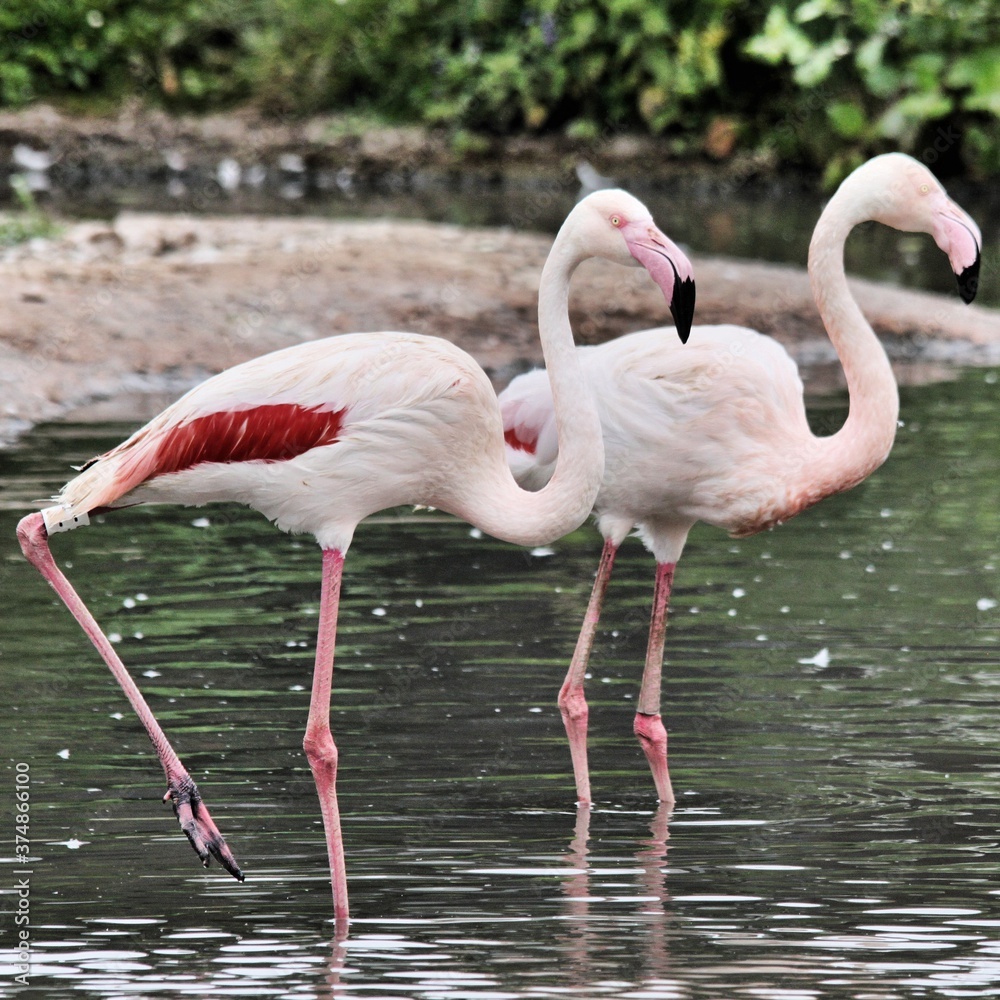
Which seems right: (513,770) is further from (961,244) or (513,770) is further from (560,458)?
(961,244)

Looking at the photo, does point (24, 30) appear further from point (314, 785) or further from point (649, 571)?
point (314, 785)

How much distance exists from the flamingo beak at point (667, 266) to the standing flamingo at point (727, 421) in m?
0.77

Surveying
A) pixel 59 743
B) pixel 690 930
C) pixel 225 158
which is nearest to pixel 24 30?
pixel 225 158

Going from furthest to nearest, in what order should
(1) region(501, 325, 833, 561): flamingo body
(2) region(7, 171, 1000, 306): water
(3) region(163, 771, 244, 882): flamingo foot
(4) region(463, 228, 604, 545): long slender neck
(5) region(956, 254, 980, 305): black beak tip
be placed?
(2) region(7, 171, 1000, 306): water < (1) region(501, 325, 833, 561): flamingo body < (5) region(956, 254, 980, 305): black beak tip < (4) region(463, 228, 604, 545): long slender neck < (3) region(163, 771, 244, 882): flamingo foot

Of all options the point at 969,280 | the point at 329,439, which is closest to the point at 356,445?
the point at 329,439

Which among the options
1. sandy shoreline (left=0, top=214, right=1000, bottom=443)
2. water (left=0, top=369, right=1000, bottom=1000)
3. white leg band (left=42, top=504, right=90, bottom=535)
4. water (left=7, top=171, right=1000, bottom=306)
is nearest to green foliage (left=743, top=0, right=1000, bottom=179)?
water (left=7, top=171, right=1000, bottom=306)

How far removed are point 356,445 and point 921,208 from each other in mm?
1561

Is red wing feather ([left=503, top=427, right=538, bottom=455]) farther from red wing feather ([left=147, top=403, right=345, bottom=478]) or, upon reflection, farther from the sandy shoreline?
the sandy shoreline

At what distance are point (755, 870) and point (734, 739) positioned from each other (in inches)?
38.1

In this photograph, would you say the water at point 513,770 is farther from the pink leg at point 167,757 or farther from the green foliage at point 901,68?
the green foliage at point 901,68

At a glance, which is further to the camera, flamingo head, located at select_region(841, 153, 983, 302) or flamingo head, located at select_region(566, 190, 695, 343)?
flamingo head, located at select_region(841, 153, 983, 302)

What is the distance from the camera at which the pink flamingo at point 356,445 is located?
13.9ft

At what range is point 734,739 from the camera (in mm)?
5121

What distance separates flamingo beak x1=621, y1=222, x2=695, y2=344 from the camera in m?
4.12
